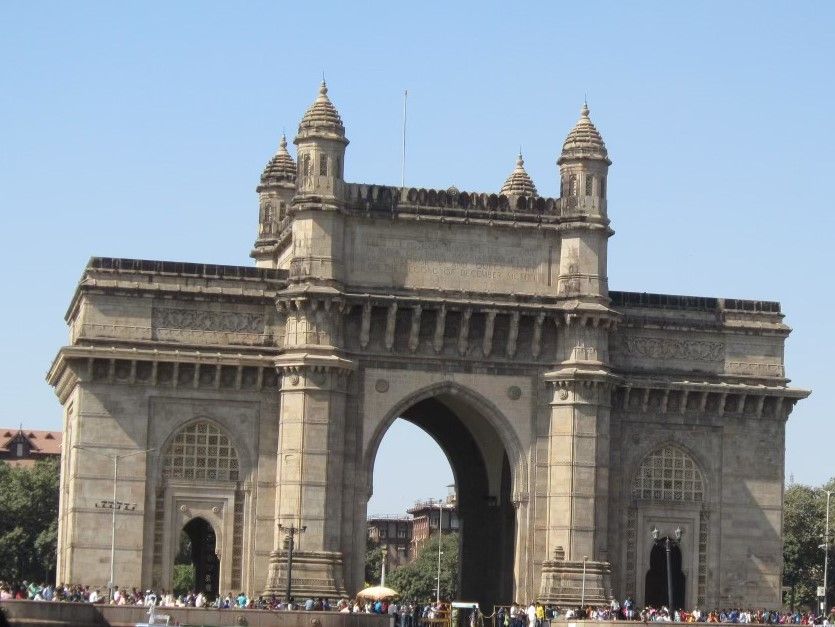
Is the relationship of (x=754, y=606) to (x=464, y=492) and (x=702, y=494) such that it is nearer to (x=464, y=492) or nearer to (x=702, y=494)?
(x=702, y=494)

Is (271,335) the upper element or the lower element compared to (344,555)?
upper

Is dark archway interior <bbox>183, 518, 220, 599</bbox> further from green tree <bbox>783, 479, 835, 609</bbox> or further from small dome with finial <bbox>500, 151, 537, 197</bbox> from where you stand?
green tree <bbox>783, 479, 835, 609</bbox>

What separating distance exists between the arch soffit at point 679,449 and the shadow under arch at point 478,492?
13.8 feet

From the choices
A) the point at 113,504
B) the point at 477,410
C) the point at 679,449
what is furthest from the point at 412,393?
the point at 113,504

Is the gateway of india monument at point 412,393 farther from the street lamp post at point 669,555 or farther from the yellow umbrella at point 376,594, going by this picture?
the yellow umbrella at point 376,594

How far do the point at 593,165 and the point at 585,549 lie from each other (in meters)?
12.2

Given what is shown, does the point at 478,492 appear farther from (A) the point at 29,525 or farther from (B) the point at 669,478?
(A) the point at 29,525

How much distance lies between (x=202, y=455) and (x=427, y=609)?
9.33 meters

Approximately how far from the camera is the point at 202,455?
71.3 meters

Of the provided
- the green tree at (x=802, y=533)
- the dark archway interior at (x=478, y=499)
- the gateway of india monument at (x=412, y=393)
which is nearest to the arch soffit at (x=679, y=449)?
the gateway of india monument at (x=412, y=393)

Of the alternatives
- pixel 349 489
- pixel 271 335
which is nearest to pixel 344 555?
pixel 349 489

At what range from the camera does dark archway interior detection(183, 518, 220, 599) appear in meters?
75.5

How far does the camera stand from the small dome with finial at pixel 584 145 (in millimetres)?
73562

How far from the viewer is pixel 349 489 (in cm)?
7144
